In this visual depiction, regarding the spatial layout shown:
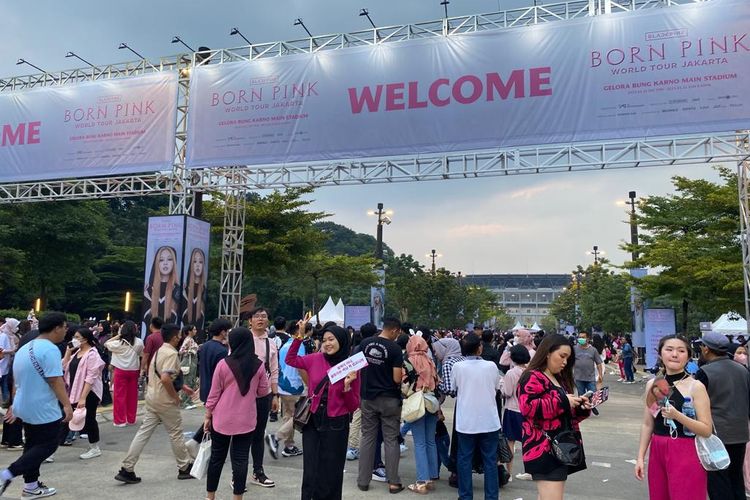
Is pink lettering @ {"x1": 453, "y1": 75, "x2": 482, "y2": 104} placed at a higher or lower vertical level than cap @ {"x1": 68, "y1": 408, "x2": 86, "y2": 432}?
higher

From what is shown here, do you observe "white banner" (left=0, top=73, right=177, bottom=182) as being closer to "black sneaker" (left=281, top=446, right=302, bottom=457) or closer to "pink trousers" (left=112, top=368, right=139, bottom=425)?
"pink trousers" (left=112, top=368, right=139, bottom=425)

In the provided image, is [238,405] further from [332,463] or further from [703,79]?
[703,79]

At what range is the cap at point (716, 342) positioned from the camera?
4410 mm

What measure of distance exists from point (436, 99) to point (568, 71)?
2.95 m

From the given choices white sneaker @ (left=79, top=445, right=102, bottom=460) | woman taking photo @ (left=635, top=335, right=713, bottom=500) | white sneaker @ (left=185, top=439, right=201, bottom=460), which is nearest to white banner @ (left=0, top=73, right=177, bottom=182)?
white sneaker @ (left=79, top=445, right=102, bottom=460)

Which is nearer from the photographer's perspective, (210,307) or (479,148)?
(479,148)

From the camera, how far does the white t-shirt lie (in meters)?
5.16

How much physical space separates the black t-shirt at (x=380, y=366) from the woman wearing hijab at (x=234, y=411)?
137 cm

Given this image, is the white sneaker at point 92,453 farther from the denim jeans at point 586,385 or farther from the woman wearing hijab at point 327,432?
the denim jeans at point 586,385

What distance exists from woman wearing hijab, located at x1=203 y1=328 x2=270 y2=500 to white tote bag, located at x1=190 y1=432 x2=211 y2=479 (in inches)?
1.6

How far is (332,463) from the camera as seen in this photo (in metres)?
4.54

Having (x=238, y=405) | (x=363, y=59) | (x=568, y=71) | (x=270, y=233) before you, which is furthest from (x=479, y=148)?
(x=270, y=233)

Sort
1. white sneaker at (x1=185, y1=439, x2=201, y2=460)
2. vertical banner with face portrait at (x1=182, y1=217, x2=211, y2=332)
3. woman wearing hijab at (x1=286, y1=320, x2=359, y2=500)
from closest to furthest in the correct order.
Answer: woman wearing hijab at (x1=286, y1=320, x2=359, y2=500) < white sneaker at (x1=185, y1=439, x2=201, y2=460) < vertical banner with face portrait at (x1=182, y1=217, x2=211, y2=332)

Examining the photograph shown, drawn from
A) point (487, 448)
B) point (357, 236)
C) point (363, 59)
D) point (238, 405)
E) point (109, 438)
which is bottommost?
point (109, 438)
